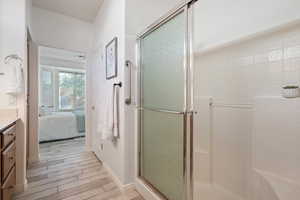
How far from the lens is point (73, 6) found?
2750mm

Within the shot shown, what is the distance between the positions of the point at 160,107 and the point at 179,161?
0.55m

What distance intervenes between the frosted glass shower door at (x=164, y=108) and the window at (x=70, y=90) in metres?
5.19

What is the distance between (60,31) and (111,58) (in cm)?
152

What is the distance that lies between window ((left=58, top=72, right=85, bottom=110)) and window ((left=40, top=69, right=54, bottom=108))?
0.28 meters

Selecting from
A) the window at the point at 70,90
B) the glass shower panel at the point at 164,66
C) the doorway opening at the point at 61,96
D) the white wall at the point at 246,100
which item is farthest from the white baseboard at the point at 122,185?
the window at the point at 70,90

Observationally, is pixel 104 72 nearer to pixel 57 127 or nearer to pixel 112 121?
pixel 112 121

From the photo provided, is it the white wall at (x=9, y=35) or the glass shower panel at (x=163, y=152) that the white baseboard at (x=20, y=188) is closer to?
the white wall at (x=9, y=35)

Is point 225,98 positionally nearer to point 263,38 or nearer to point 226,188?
point 263,38

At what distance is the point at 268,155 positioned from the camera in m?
1.35

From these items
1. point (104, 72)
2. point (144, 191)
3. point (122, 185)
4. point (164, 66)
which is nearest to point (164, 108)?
point (164, 66)

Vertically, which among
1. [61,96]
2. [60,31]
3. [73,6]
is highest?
[73,6]

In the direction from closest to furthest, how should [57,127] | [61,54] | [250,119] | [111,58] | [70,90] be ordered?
[250,119]
[111,58]
[57,127]
[61,54]
[70,90]

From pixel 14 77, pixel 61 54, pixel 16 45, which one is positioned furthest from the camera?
pixel 61 54

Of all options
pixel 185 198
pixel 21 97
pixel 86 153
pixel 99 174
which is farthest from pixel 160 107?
pixel 86 153
